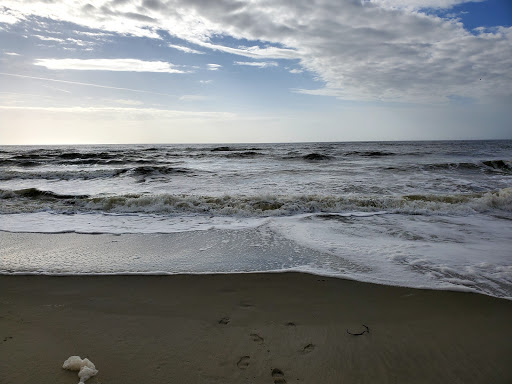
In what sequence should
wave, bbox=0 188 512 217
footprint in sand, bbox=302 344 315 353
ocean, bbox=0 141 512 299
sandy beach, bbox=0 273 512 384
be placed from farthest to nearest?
wave, bbox=0 188 512 217
ocean, bbox=0 141 512 299
footprint in sand, bbox=302 344 315 353
sandy beach, bbox=0 273 512 384

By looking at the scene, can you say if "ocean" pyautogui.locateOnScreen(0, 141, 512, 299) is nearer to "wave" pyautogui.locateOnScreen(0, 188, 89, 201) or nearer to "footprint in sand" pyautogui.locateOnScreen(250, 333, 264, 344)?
"wave" pyautogui.locateOnScreen(0, 188, 89, 201)

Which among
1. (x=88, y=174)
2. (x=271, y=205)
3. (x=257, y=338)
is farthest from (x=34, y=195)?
(x=257, y=338)

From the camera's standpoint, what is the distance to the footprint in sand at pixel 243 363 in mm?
2152

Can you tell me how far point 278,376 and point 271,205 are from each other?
5.96 meters

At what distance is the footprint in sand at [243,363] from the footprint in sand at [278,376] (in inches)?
8.0

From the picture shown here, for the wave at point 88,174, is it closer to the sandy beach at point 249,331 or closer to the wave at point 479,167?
the sandy beach at point 249,331

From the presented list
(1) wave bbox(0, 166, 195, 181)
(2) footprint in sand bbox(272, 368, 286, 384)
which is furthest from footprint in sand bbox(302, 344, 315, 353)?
(1) wave bbox(0, 166, 195, 181)

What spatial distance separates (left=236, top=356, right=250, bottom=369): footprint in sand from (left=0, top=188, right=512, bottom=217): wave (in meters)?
5.16

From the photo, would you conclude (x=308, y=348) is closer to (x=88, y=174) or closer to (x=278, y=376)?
(x=278, y=376)

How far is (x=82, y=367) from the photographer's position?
83.0 inches

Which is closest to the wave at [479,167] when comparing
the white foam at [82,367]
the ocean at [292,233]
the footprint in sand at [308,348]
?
the ocean at [292,233]

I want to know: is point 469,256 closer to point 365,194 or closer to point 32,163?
point 365,194

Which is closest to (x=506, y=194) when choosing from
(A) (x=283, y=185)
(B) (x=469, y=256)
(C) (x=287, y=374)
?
(B) (x=469, y=256)

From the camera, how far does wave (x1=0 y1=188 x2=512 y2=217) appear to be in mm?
7613
